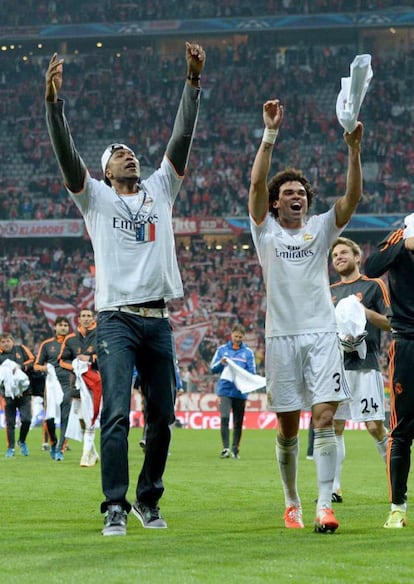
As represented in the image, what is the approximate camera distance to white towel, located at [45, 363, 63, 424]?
19953 mm

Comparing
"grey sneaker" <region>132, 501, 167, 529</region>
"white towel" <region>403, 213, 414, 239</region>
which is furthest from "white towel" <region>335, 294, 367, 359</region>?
"grey sneaker" <region>132, 501, 167, 529</region>

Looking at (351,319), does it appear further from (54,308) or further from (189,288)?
(189,288)

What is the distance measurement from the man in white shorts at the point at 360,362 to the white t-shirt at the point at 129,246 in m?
2.83

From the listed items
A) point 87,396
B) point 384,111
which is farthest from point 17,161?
point 87,396

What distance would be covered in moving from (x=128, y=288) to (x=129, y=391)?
665 mm

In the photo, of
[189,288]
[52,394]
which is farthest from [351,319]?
[189,288]

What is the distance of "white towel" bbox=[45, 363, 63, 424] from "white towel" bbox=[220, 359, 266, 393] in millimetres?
2775

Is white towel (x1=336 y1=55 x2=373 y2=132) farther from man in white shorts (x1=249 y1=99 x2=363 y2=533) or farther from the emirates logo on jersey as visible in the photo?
the emirates logo on jersey

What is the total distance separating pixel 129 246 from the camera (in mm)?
7914

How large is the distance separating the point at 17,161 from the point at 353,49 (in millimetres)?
18252

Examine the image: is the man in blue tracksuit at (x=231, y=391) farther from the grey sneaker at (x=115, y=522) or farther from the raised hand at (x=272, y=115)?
the grey sneaker at (x=115, y=522)

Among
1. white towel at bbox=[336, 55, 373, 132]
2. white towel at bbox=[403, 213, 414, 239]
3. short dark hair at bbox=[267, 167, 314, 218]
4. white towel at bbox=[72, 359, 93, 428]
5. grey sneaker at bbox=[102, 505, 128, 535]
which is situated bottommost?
white towel at bbox=[72, 359, 93, 428]

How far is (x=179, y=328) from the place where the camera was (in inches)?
1725

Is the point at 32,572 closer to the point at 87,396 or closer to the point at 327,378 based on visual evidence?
the point at 327,378
